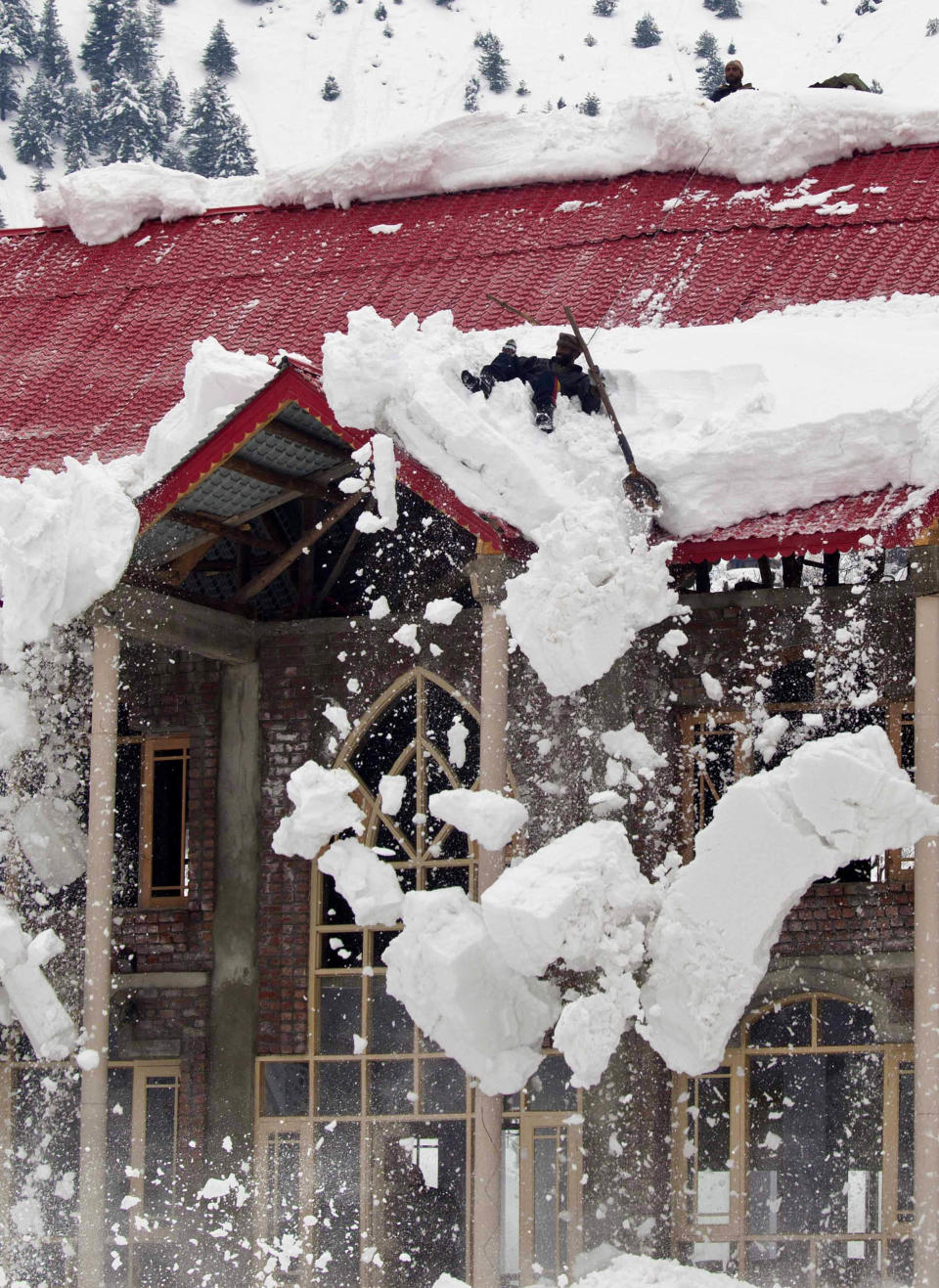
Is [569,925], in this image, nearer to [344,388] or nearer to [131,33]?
[344,388]

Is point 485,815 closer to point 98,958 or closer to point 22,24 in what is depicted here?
point 98,958

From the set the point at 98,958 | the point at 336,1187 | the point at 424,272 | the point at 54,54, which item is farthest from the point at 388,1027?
the point at 54,54

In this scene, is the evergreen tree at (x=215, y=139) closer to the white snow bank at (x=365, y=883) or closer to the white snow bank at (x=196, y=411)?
the white snow bank at (x=196, y=411)

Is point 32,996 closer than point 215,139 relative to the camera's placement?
Yes

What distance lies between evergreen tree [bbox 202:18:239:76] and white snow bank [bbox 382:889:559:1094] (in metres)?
131

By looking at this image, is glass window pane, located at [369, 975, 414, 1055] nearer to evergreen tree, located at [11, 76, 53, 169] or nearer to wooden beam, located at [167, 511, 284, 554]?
wooden beam, located at [167, 511, 284, 554]

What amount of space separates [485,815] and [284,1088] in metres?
4.24

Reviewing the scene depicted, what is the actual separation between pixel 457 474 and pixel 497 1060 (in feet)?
11.3

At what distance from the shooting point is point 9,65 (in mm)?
123438

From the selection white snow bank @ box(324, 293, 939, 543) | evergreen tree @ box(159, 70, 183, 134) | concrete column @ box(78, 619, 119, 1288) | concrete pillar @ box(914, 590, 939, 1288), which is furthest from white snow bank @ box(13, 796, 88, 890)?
evergreen tree @ box(159, 70, 183, 134)

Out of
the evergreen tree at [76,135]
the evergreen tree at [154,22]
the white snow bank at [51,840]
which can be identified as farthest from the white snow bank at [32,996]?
the evergreen tree at [154,22]

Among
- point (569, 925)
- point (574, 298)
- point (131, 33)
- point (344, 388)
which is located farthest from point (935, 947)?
point (131, 33)

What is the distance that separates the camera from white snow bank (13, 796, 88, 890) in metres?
13.1

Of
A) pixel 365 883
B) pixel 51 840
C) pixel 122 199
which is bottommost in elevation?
pixel 365 883
